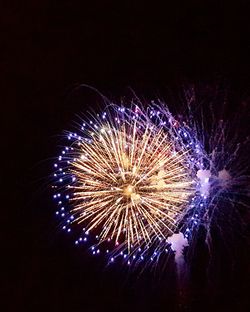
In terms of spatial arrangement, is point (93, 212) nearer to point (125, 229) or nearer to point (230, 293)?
point (125, 229)

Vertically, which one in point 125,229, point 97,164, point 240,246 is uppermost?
point 240,246

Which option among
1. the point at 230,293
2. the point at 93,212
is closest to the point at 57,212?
the point at 93,212

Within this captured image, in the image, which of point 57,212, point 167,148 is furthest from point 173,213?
point 57,212

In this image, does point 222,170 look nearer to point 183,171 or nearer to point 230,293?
point 183,171

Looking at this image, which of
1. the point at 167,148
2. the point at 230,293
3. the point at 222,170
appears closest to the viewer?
the point at 167,148

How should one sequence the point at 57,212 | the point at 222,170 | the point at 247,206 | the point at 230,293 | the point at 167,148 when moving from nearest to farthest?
the point at 167,148 → the point at 222,170 → the point at 247,206 → the point at 230,293 → the point at 57,212

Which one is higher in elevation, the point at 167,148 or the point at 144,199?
the point at 167,148

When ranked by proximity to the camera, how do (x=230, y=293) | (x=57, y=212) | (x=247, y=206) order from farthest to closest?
(x=57, y=212)
(x=230, y=293)
(x=247, y=206)

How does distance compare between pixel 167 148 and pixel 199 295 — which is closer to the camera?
pixel 167 148

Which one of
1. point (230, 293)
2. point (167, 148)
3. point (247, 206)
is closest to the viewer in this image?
point (167, 148)
